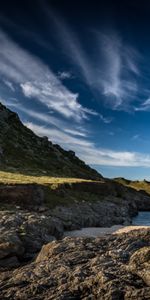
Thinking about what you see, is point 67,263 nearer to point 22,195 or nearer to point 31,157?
point 22,195

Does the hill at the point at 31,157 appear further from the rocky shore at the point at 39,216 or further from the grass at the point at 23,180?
the rocky shore at the point at 39,216

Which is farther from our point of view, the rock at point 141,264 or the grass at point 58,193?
the grass at point 58,193

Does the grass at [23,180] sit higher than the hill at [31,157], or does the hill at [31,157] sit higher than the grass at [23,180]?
the hill at [31,157]

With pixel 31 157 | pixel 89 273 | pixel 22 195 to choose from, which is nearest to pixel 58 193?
pixel 22 195

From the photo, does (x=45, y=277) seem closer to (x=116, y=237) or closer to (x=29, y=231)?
(x=116, y=237)

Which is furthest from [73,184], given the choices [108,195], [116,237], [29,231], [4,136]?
[4,136]

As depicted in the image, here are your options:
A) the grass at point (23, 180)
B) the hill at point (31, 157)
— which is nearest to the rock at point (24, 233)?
the grass at point (23, 180)

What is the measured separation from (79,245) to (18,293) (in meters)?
8.09

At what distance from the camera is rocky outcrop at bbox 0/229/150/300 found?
24.5 meters

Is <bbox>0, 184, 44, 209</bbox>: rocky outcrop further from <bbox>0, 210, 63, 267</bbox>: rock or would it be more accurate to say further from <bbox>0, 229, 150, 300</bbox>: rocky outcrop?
<bbox>0, 229, 150, 300</bbox>: rocky outcrop

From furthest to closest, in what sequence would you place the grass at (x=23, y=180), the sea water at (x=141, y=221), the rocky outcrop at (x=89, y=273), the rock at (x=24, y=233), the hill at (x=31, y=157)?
1. the hill at (x=31, y=157)
2. the sea water at (x=141, y=221)
3. the grass at (x=23, y=180)
4. the rock at (x=24, y=233)
5. the rocky outcrop at (x=89, y=273)

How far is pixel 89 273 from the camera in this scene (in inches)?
1061

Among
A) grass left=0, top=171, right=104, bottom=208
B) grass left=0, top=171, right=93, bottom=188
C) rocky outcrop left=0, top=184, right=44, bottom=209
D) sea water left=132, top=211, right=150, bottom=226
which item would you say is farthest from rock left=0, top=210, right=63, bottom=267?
sea water left=132, top=211, right=150, bottom=226

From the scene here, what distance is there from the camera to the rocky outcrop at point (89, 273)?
24531mm
